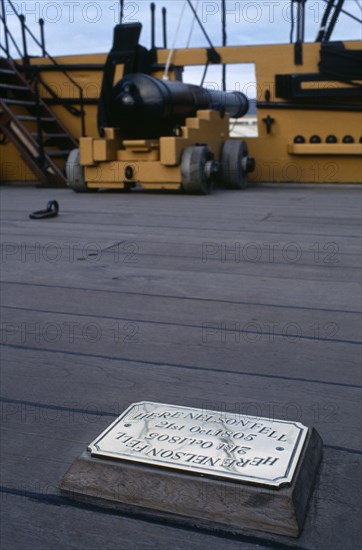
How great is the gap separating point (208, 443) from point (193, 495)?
116mm

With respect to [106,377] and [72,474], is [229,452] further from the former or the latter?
[106,377]

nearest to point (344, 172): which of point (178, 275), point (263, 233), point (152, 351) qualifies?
point (263, 233)

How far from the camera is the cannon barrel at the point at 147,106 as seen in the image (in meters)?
5.52

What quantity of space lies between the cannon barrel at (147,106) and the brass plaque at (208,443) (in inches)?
184

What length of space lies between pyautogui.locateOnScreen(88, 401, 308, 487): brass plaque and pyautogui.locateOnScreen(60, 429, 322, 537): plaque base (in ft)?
0.05

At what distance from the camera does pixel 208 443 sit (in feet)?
3.37

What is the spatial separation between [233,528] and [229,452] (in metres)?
0.13

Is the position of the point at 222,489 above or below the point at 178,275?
below

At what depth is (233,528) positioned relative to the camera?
2.92 ft

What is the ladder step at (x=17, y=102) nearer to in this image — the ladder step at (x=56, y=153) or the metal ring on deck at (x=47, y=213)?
the ladder step at (x=56, y=153)

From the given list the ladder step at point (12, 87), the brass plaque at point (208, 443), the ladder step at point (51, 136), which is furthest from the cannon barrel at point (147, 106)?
the brass plaque at point (208, 443)

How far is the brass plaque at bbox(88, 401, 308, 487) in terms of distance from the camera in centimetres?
95

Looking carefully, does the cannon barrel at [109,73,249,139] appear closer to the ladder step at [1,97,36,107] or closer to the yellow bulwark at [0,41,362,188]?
the yellow bulwark at [0,41,362,188]

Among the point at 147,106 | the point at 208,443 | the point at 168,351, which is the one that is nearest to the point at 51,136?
the point at 147,106
